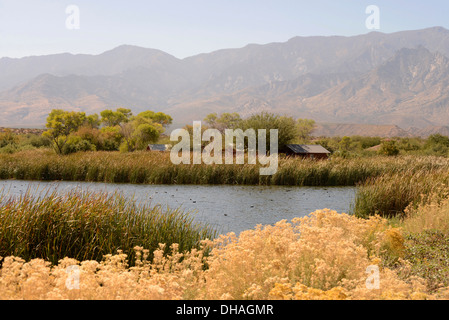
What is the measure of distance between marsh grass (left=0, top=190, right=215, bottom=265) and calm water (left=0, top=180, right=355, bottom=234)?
4.35 meters

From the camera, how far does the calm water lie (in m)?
16.8

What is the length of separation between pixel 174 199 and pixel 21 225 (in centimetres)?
1305

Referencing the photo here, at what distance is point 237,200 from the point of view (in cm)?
2192

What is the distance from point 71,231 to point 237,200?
13706mm

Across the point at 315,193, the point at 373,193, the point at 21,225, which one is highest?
the point at 21,225

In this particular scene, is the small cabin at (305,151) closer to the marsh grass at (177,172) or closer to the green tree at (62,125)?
the marsh grass at (177,172)

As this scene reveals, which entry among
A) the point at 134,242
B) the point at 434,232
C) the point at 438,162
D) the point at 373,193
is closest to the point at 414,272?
the point at 434,232

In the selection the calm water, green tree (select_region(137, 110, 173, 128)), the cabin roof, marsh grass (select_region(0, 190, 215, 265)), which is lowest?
the calm water

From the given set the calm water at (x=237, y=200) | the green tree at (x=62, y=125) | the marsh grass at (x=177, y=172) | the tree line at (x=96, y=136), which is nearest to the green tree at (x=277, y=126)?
the marsh grass at (x=177, y=172)

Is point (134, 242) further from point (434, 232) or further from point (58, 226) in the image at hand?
point (434, 232)

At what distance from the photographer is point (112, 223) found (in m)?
9.61

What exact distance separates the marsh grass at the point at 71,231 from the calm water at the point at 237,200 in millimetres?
4354

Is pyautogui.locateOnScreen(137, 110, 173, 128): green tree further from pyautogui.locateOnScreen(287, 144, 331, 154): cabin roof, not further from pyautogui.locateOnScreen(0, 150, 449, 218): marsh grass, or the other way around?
pyautogui.locateOnScreen(0, 150, 449, 218): marsh grass

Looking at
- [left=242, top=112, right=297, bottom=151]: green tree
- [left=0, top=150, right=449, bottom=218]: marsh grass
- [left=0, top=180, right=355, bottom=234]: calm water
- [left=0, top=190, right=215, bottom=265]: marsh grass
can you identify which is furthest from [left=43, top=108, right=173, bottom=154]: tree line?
[left=0, top=190, right=215, bottom=265]: marsh grass
